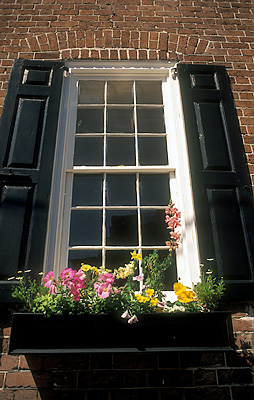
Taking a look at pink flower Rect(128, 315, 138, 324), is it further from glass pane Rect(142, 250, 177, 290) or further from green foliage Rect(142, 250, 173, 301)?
glass pane Rect(142, 250, 177, 290)

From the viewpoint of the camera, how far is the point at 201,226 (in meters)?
2.66

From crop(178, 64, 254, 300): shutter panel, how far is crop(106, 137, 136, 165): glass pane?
62 cm

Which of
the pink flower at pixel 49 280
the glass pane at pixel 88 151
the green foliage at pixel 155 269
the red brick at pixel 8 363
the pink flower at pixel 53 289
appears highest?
the glass pane at pixel 88 151

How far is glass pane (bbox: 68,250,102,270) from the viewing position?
2723mm

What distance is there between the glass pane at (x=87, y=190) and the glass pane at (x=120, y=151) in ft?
0.90

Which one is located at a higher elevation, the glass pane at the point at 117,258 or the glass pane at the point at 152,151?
the glass pane at the point at 152,151

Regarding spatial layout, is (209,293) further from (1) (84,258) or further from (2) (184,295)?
(1) (84,258)

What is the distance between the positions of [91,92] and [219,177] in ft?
6.01

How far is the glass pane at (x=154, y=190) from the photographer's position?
303cm

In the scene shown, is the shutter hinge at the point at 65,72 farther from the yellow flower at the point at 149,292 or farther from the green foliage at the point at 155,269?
the yellow flower at the point at 149,292

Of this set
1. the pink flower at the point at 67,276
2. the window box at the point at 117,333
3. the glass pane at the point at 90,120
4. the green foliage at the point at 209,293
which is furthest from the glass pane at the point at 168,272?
the glass pane at the point at 90,120

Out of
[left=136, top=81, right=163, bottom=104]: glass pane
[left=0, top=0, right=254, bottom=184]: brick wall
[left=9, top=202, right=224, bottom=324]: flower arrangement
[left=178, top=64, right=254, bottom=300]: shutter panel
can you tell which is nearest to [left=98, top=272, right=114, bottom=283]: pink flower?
[left=9, top=202, right=224, bottom=324]: flower arrangement

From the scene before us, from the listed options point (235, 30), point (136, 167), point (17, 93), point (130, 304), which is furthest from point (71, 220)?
point (235, 30)

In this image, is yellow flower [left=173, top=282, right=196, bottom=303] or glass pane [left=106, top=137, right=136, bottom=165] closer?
yellow flower [left=173, top=282, right=196, bottom=303]
